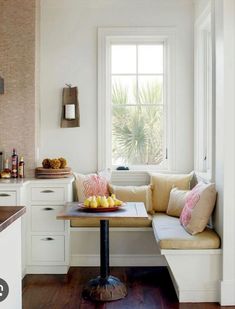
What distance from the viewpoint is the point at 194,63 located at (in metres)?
4.73

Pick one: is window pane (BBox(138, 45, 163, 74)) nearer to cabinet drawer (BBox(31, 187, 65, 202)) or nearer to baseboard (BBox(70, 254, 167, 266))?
cabinet drawer (BBox(31, 187, 65, 202))

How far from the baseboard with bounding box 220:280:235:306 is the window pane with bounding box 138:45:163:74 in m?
2.52

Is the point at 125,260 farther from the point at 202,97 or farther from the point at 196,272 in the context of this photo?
the point at 202,97

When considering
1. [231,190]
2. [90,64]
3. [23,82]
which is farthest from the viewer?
[90,64]

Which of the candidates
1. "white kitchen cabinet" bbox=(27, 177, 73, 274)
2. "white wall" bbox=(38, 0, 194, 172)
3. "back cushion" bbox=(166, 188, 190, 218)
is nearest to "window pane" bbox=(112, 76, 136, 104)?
"white wall" bbox=(38, 0, 194, 172)

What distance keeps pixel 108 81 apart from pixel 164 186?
4.48 ft

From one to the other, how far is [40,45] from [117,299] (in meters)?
2.88

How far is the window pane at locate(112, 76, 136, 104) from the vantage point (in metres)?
4.90

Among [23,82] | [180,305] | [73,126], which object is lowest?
[180,305]

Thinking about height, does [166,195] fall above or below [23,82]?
below

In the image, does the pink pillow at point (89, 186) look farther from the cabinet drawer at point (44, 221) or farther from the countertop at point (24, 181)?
the cabinet drawer at point (44, 221)

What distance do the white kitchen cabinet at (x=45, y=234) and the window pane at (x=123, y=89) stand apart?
136 centimetres

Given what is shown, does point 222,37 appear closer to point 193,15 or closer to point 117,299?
point 193,15

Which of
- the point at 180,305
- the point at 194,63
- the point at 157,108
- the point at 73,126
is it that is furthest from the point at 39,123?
the point at 180,305
